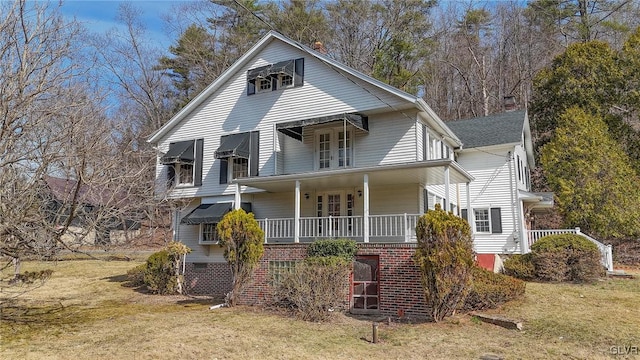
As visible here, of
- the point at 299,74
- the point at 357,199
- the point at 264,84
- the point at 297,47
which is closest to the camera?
the point at 357,199

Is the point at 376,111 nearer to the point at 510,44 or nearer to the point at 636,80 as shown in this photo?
the point at 636,80

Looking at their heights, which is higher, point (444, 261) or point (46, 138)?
point (46, 138)

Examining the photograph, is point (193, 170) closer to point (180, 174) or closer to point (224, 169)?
point (180, 174)

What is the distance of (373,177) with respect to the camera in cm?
1369

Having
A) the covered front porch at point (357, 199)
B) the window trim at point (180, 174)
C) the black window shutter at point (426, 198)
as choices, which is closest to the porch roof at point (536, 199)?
the covered front porch at point (357, 199)

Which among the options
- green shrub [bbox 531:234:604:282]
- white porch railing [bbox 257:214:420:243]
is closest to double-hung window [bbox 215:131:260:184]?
white porch railing [bbox 257:214:420:243]

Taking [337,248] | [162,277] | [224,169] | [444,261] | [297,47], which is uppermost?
[297,47]

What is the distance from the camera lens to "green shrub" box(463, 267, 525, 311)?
35.7ft

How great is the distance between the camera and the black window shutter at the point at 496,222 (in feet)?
63.8

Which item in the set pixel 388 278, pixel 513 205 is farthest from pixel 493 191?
pixel 388 278

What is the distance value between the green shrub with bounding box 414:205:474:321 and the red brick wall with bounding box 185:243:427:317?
2.13 ft

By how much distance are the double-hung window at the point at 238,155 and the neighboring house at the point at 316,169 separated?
1.9 inches

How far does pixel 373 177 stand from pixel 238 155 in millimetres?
5826

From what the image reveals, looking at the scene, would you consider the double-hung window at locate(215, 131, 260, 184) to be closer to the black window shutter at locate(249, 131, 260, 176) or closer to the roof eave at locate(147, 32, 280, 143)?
the black window shutter at locate(249, 131, 260, 176)
